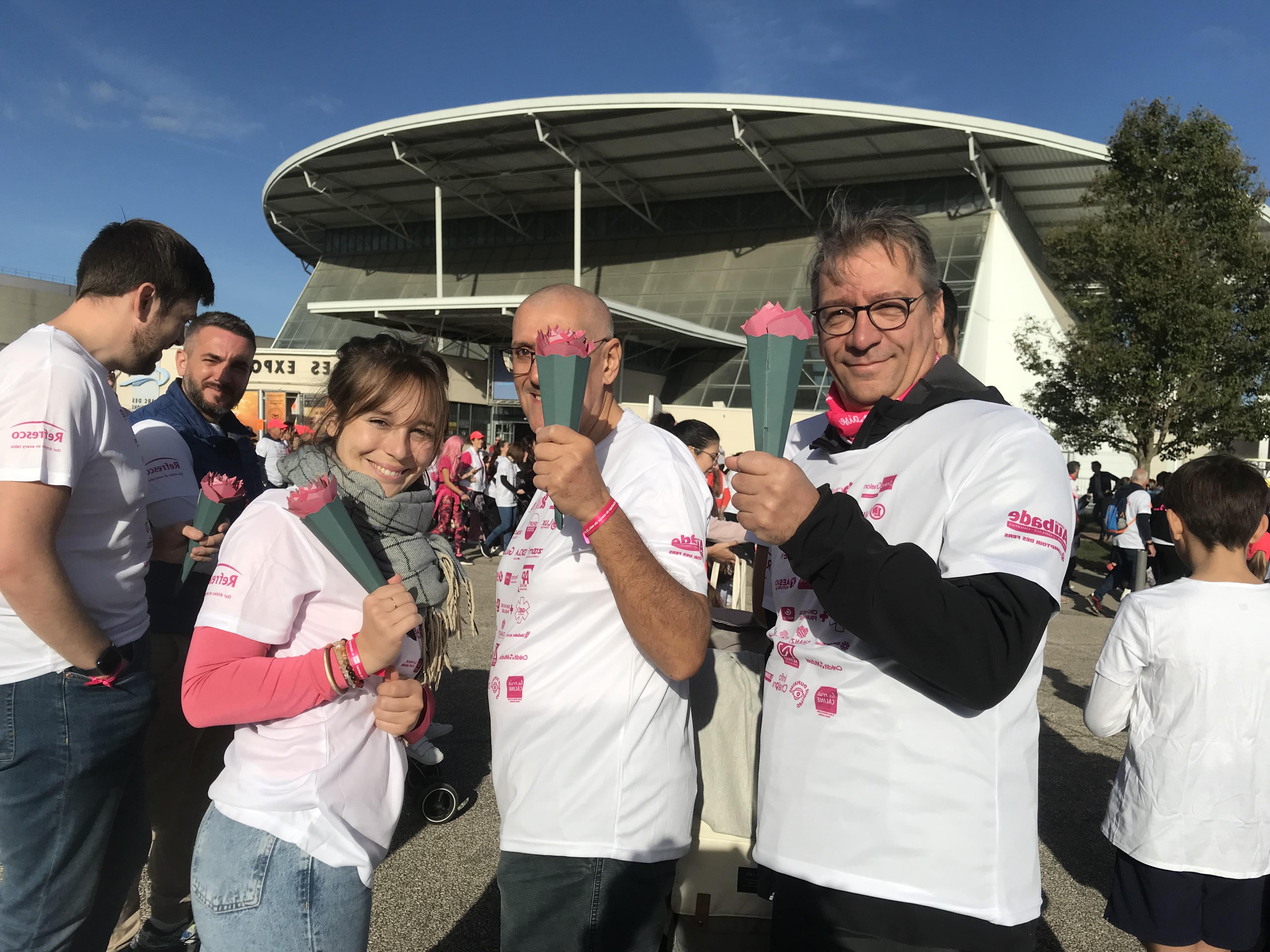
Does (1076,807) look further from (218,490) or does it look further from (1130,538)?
(1130,538)

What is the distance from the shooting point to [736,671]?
2.27 meters

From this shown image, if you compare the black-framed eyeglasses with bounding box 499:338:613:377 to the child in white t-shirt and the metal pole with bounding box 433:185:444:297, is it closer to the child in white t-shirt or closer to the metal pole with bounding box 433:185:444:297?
the child in white t-shirt

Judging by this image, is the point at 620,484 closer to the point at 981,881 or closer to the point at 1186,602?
the point at 981,881

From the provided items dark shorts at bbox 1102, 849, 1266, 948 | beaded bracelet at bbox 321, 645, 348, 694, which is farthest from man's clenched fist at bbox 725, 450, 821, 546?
dark shorts at bbox 1102, 849, 1266, 948

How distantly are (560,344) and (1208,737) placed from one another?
241 cm

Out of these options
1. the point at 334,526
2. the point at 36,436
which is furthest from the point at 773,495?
the point at 36,436

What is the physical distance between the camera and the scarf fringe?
191cm

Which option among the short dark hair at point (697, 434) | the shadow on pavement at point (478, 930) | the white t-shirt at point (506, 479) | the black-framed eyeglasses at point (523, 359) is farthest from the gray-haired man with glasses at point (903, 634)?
the white t-shirt at point (506, 479)

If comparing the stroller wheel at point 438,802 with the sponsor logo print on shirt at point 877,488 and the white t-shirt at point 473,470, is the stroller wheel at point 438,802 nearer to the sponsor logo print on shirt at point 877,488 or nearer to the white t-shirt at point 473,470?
the sponsor logo print on shirt at point 877,488

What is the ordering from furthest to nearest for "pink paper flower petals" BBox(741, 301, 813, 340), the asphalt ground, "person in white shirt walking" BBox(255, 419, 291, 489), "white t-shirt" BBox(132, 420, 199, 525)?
the asphalt ground → "white t-shirt" BBox(132, 420, 199, 525) → "person in white shirt walking" BBox(255, 419, 291, 489) → "pink paper flower petals" BBox(741, 301, 813, 340)

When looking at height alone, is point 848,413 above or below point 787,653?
above

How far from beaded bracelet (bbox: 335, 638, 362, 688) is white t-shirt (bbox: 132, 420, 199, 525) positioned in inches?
63.3

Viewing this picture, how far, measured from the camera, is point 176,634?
3051 millimetres

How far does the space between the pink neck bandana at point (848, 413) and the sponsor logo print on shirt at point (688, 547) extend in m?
0.40
